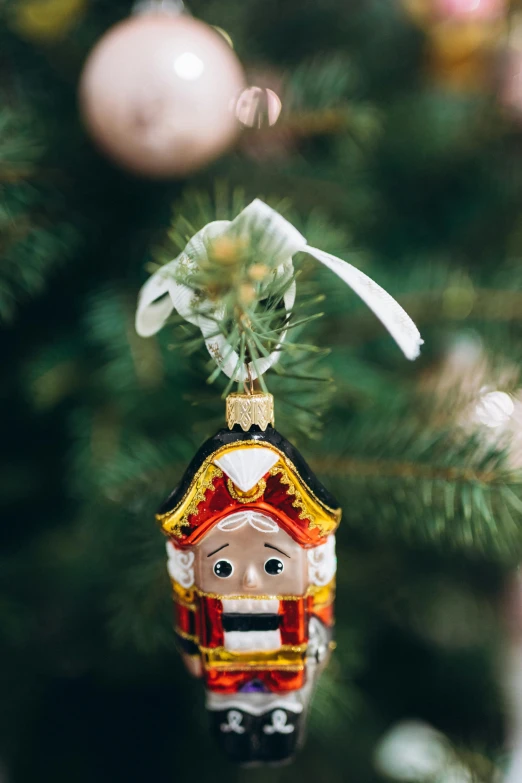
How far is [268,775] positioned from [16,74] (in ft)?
2.38

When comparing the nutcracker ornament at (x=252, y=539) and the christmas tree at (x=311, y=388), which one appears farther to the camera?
the christmas tree at (x=311, y=388)

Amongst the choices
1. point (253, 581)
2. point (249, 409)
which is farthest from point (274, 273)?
point (253, 581)

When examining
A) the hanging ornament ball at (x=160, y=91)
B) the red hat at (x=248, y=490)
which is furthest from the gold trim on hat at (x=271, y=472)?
the hanging ornament ball at (x=160, y=91)

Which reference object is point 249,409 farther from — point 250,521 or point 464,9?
point 464,9

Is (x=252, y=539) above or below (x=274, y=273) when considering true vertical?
below

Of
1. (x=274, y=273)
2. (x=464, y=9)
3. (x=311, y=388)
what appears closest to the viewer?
(x=274, y=273)

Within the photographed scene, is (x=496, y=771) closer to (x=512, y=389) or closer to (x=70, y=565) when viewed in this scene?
(x=512, y=389)

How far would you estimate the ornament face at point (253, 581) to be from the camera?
356 millimetres

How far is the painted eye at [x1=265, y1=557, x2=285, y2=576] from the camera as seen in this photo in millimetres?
365

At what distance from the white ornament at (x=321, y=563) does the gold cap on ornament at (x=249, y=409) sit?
0.28 ft

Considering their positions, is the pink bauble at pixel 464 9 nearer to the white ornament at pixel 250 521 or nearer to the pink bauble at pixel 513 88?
the pink bauble at pixel 513 88

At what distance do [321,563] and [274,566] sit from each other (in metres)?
0.03

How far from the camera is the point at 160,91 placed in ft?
1.45

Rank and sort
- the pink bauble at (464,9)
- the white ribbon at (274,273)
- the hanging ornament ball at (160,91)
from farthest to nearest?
the pink bauble at (464,9)
the hanging ornament ball at (160,91)
the white ribbon at (274,273)
